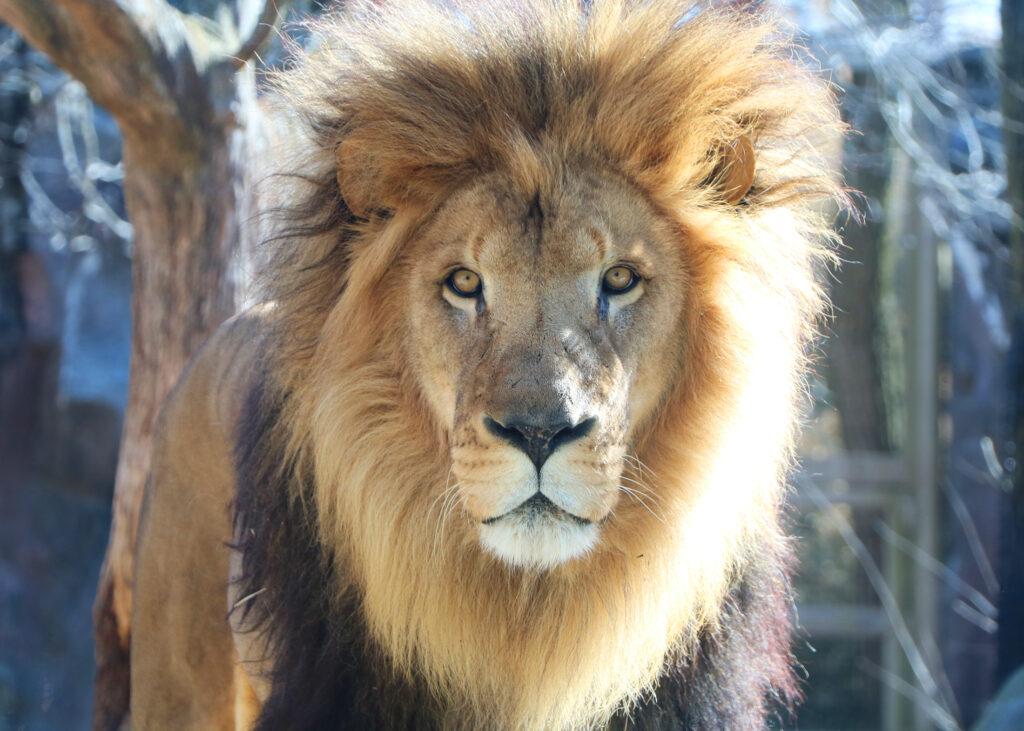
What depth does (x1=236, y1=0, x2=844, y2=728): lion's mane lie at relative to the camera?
82.7 inches

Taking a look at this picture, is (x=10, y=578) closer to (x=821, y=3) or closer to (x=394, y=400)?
(x=394, y=400)

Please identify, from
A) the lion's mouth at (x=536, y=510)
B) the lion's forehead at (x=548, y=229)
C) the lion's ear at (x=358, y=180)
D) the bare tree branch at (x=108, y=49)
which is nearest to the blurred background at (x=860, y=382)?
the bare tree branch at (x=108, y=49)

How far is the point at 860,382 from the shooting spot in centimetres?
697


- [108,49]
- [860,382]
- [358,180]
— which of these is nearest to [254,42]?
[108,49]

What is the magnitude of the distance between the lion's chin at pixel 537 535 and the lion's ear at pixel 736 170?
30.1 inches

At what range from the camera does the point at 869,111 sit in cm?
628

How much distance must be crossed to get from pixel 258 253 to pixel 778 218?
45.7 inches

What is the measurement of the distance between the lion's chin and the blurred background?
3.54 meters

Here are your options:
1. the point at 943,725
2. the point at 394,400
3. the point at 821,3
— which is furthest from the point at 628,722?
the point at 821,3

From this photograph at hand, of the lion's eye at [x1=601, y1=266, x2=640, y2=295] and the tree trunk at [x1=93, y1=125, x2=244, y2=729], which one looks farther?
the tree trunk at [x1=93, y1=125, x2=244, y2=729]

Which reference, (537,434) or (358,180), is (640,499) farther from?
(358,180)

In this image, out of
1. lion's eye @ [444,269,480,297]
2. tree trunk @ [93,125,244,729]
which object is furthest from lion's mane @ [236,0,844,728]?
tree trunk @ [93,125,244,729]

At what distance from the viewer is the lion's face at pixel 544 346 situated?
1.78 metres

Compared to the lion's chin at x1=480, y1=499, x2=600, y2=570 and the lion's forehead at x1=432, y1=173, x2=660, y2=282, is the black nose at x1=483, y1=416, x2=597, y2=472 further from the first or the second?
the lion's forehead at x1=432, y1=173, x2=660, y2=282
